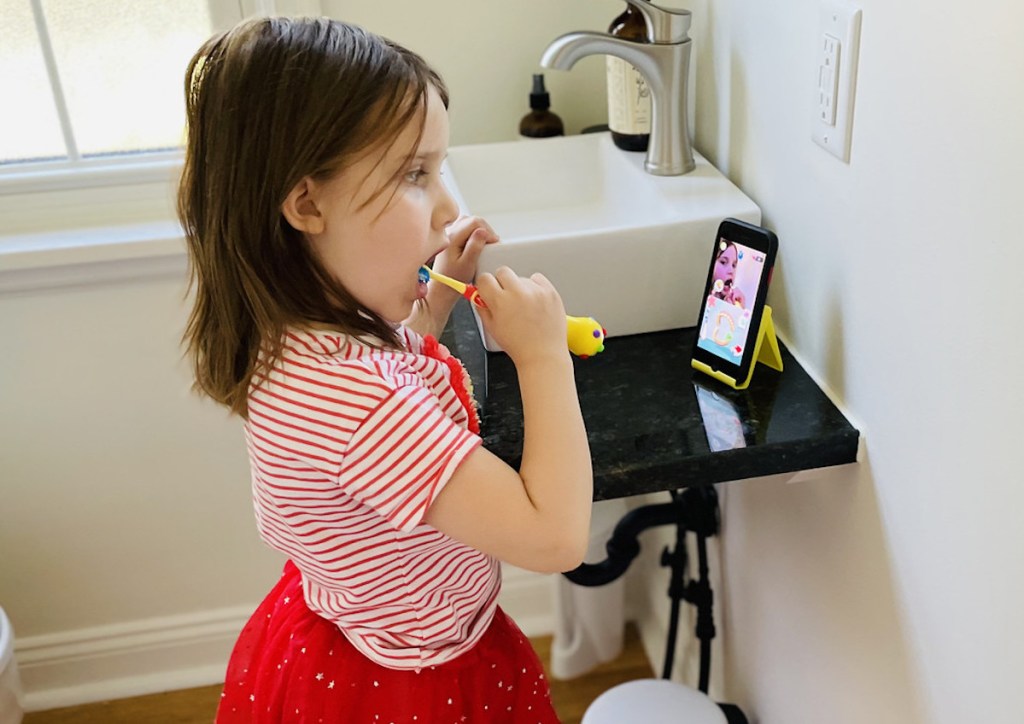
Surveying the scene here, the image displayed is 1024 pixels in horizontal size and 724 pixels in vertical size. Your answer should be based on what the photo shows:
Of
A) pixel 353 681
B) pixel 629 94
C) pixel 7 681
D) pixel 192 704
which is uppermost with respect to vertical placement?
pixel 629 94

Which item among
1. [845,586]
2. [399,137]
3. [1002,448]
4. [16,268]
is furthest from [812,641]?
[16,268]

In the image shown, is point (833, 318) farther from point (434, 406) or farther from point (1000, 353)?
point (434, 406)

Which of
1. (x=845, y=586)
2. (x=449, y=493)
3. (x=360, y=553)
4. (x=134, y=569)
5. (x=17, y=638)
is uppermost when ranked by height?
(x=449, y=493)

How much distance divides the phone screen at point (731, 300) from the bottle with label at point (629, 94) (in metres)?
0.34

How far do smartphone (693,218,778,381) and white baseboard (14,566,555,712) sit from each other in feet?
2.95

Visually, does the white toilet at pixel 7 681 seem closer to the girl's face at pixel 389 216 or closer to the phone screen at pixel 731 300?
the girl's face at pixel 389 216

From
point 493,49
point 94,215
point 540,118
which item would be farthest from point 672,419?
point 94,215

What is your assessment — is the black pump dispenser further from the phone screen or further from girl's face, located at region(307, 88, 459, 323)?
girl's face, located at region(307, 88, 459, 323)

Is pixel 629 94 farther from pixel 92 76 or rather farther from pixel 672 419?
pixel 92 76

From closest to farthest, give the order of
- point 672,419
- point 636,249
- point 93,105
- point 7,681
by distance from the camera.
Result: point 672,419, point 636,249, point 7,681, point 93,105

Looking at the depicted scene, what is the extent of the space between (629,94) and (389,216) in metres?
0.64

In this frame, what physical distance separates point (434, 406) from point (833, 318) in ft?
1.41

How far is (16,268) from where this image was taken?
1.50 metres

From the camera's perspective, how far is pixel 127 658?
6.00ft
